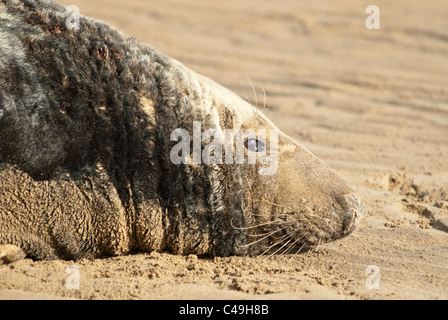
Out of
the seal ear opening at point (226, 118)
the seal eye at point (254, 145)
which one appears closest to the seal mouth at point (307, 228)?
the seal eye at point (254, 145)

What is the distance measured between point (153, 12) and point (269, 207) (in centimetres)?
684

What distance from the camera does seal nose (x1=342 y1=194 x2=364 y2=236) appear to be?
163 inches

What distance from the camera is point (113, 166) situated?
3855mm

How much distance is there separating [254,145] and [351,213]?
776 millimetres

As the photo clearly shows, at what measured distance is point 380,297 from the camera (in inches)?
144

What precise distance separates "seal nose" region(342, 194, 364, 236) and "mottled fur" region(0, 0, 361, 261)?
0.05 ft

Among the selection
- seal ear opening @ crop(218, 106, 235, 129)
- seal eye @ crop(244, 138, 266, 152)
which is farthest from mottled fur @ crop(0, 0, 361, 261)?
seal eye @ crop(244, 138, 266, 152)

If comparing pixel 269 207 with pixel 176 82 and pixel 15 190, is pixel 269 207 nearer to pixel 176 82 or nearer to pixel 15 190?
pixel 176 82

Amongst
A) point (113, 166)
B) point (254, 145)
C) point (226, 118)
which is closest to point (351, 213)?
point (254, 145)

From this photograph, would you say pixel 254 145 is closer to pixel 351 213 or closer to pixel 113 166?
pixel 351 213

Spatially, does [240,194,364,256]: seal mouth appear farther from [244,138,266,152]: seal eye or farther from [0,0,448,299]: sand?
[244,138,266,152]: seal eye

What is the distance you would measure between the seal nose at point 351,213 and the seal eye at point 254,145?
0.64 meters

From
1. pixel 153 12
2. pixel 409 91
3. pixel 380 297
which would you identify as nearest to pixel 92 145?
pixel 380 297
